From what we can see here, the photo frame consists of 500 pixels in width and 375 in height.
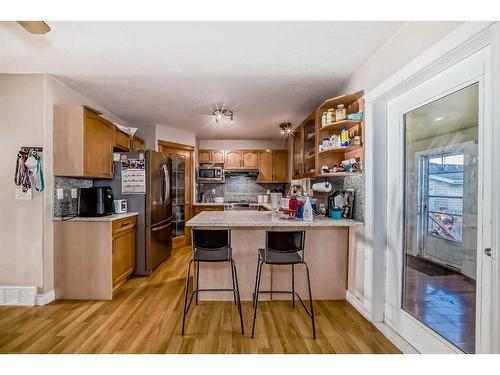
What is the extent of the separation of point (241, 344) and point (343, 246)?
148cm

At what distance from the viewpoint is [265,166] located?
5949 mm

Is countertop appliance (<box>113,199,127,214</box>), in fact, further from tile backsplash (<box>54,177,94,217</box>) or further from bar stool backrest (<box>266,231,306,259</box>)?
bar stool backrest (<box>266,231,306,259</box>)

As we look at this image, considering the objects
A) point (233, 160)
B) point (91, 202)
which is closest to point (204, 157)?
point (233, 160)

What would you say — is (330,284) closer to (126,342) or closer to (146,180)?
(126,342)

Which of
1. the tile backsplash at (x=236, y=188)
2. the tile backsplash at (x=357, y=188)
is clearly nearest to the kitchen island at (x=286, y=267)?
the tile backsplash at (x=357, y=188)

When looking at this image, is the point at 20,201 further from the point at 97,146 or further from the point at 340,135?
the point at 340,135

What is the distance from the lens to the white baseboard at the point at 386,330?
195 cm

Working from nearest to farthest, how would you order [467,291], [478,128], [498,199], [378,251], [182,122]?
1. [498,199]
2. [478,128]
3. [467,291]
4. [378,251]
5. [182,122]

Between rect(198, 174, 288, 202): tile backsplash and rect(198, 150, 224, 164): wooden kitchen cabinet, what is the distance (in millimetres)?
511

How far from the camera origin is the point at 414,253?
2086 millimetres

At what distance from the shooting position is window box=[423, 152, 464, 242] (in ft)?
5.35

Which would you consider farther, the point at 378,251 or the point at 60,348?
the point at 378,251

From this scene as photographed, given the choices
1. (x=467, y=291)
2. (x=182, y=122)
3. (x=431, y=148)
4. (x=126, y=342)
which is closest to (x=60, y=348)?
(x=126, y=342)

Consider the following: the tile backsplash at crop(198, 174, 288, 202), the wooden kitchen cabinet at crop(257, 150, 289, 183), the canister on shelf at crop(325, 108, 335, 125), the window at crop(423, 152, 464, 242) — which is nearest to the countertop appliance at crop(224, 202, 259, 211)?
the tile backsplash at crop(198, 174, 288, 202)
